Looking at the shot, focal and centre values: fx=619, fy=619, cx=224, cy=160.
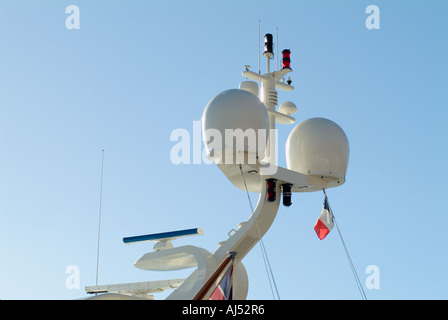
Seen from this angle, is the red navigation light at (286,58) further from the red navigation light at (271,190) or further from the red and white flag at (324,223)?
the red and white flag at (324,223)

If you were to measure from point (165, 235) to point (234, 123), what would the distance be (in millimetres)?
3687

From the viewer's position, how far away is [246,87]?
1603 centimetres

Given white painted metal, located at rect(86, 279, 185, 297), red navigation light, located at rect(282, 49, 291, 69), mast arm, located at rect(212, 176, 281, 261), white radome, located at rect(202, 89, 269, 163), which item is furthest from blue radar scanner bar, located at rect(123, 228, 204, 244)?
red navigation light, located at rect(282, 49, 291, 69)

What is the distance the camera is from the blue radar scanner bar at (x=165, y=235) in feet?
49.1

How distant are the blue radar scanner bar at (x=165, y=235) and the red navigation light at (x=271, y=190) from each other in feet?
6.04

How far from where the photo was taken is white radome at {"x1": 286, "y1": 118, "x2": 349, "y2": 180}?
590 inches

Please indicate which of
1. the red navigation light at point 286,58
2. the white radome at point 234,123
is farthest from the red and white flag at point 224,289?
the red navigation light at point 286,58

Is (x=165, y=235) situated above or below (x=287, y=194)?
below

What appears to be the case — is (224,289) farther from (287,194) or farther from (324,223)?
(324,223)

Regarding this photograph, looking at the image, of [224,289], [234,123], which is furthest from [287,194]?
[224,289]

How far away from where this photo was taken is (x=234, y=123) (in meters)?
13.7

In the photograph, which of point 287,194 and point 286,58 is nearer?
point 287,194

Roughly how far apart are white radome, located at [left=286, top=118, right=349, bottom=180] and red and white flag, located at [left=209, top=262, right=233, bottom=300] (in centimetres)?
477
